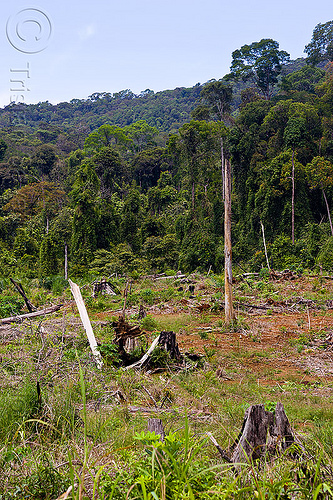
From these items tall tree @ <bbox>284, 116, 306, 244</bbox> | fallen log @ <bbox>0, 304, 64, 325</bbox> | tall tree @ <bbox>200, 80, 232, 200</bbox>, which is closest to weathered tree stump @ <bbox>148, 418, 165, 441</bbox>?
fallen log @ <bbox>0, 304, 64, 325</bbox>

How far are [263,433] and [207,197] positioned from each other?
2493 centimetres

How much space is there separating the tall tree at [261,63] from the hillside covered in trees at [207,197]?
0.09m

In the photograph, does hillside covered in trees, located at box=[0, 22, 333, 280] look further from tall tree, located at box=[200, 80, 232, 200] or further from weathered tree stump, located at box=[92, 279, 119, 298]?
weathered tree stump, located at box=[92, 279, 119, 298]

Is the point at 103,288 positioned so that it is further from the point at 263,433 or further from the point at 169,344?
the point at 263,433

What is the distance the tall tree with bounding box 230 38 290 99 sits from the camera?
31547 mm

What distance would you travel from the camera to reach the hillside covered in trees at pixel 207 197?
21141 mm

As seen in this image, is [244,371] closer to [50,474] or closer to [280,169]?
[50,474]

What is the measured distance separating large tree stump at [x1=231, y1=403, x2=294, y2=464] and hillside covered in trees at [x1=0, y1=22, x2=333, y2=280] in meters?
14.8

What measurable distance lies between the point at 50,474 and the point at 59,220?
78.3 ft

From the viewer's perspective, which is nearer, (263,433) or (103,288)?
(263,433)

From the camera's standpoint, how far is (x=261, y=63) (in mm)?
31547

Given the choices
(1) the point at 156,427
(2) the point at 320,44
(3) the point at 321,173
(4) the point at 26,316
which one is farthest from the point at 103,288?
(2) the point at 320,44

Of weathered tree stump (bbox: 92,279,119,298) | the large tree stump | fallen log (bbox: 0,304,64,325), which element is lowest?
weathered tree stump (bbox: 92,279,119,298)

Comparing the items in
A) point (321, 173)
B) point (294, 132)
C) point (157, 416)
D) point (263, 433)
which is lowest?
point (157, 416)
